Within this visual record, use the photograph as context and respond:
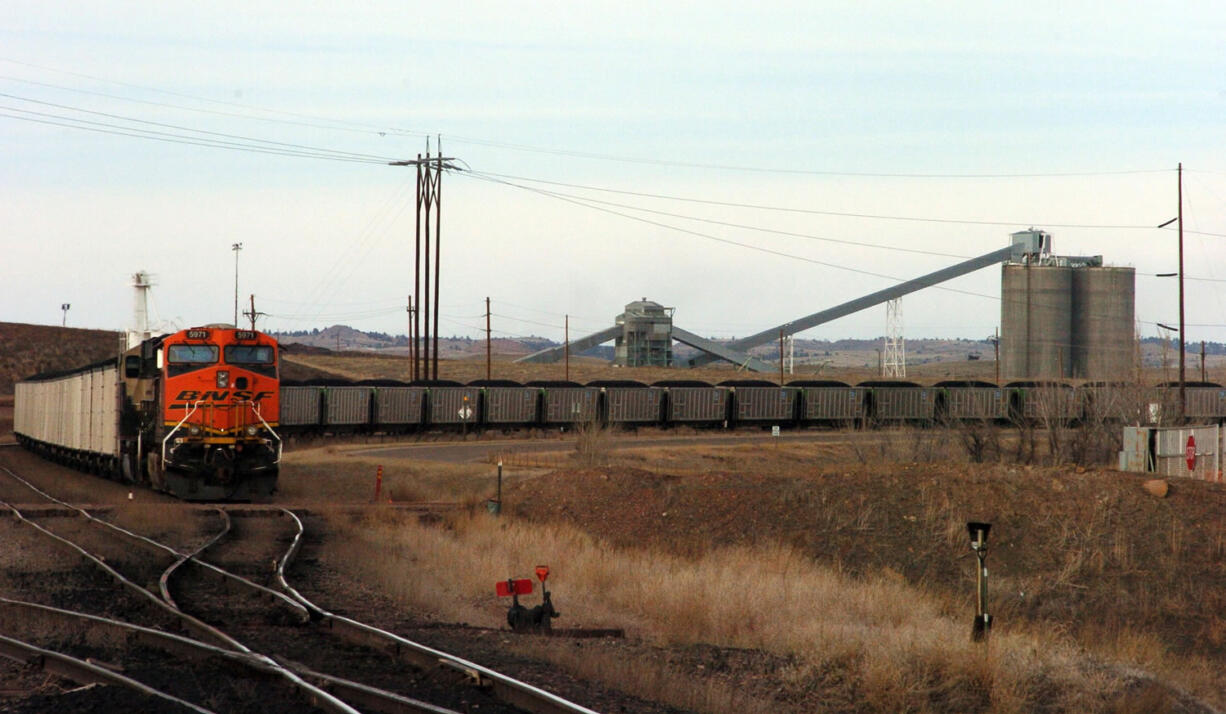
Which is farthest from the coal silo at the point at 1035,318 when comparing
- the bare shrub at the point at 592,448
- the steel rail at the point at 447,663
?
the steel rail at the point at 447,663

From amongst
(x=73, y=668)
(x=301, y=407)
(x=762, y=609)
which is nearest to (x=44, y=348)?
(x=301, y=407)

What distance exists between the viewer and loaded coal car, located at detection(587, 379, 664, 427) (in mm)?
57531

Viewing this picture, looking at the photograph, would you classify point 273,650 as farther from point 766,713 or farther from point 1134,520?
point 1134,520

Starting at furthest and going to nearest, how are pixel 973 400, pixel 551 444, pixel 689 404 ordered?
1. pixel 973 400
2. pixel 689 404
3. pixel 551 444

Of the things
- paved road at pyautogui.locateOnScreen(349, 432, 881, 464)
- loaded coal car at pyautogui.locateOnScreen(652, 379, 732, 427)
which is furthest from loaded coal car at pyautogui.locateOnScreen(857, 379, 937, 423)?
loaded coal car at pyautogui.locateOnScreen(652, 379, 732, 427)

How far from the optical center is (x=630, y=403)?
58.2 m

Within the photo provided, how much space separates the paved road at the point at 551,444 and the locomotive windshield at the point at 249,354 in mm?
13572

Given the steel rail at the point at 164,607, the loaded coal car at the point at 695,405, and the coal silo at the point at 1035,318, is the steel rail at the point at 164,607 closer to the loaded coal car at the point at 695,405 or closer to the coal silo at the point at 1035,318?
the loaded coal car at the point at 695,405

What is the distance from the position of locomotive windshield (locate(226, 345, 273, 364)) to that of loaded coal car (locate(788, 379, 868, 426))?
39.7 m

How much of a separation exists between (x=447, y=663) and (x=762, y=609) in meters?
5.41

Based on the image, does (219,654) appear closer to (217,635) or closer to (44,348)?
(217,635)

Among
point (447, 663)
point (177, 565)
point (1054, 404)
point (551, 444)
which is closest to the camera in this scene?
point (447, 663)

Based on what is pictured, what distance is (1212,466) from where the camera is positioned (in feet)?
98.7

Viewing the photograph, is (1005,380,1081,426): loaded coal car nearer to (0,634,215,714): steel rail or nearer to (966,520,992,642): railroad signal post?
(966,520,992,642): railroad signal post
